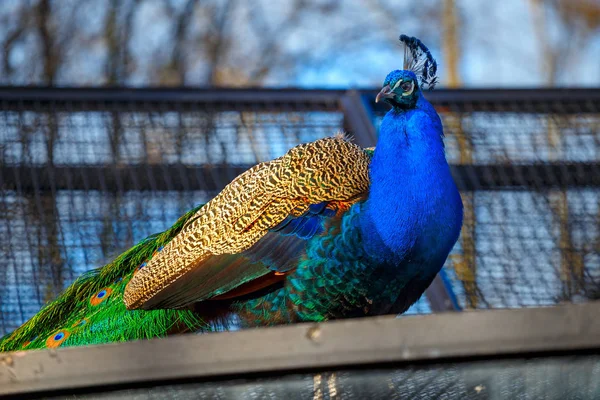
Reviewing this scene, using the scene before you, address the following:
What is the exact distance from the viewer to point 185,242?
122 inches

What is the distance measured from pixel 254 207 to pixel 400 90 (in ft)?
1.87

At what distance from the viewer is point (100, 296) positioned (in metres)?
3.22

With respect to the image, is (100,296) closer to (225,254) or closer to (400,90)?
(225,254)

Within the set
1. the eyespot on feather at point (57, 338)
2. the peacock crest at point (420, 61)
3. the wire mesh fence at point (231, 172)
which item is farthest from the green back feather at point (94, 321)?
the peacock crest at point (420, 61)

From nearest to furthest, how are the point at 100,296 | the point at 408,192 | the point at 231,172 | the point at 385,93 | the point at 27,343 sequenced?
the point at 408,192 < the point at 385,93 < the point at 27,343 < the point at 100,296 < the point at 231,172

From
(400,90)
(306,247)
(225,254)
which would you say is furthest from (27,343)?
(400,90)

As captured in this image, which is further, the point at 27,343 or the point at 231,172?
the point at 231,172

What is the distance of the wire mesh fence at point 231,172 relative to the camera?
156 inches

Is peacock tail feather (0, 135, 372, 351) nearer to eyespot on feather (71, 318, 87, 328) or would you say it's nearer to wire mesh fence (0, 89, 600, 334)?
eyespot on feather (71, 318, 87, 328)

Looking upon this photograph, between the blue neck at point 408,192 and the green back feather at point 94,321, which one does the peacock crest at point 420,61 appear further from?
the green back feather at point 94,321

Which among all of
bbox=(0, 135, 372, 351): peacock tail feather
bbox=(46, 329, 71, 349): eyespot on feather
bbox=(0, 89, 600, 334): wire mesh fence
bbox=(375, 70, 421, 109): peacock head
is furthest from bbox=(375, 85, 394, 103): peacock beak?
bbox=(46, 329, 71, 349): eyespot on feather

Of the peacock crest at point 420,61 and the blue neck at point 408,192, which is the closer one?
the blue neck at point 408,192

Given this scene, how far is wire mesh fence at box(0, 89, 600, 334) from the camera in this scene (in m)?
3.95

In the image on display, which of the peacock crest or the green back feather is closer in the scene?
the green back feather
